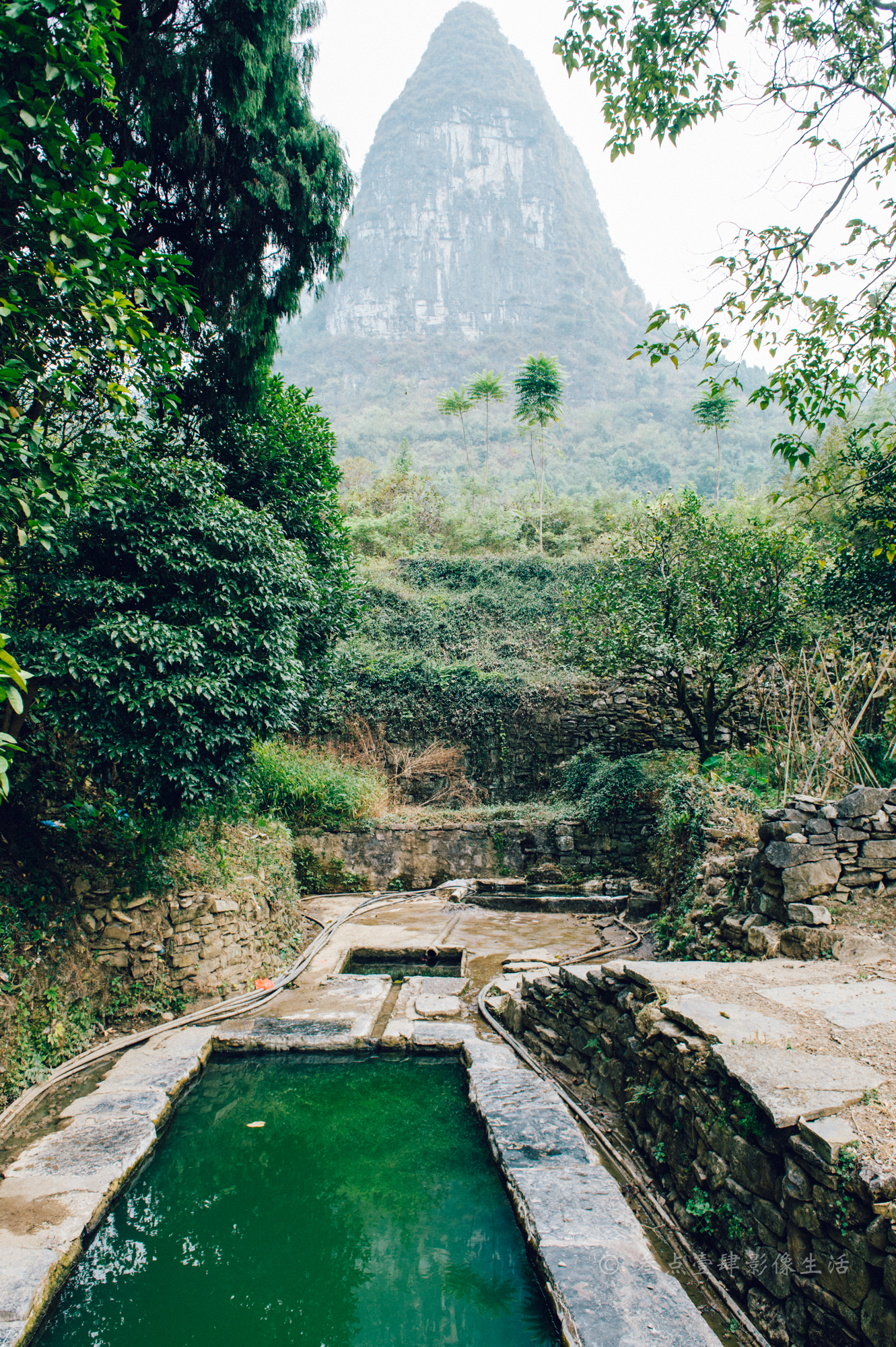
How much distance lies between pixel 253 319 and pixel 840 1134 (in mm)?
7433

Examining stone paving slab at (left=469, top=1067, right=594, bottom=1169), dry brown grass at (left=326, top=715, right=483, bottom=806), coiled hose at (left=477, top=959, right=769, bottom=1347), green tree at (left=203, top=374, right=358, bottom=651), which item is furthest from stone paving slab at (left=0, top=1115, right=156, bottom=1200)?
dry brown grass at (left=326, top=715, right=483, bottom=806)

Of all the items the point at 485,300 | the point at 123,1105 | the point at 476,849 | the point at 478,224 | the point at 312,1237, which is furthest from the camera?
the point at 478,224

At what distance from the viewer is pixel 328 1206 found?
3.43m

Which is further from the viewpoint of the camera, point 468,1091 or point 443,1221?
point 468,1091

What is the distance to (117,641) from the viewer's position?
15.7ft

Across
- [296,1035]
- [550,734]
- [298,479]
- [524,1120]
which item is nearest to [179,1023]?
[296,1035]

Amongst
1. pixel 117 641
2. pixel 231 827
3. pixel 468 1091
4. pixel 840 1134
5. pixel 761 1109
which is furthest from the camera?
pixel 231 827

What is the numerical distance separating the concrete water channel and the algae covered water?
0.03ft

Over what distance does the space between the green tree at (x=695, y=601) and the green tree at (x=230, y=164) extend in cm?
584

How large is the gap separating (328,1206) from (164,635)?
3761 millimetres

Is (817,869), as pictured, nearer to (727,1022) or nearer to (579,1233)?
(727,1022)

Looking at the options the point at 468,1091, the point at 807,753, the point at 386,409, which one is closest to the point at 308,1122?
the point at 468,1091

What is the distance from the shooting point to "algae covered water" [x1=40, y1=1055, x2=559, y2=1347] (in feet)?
8.85

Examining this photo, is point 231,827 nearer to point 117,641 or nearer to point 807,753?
point 117,641
